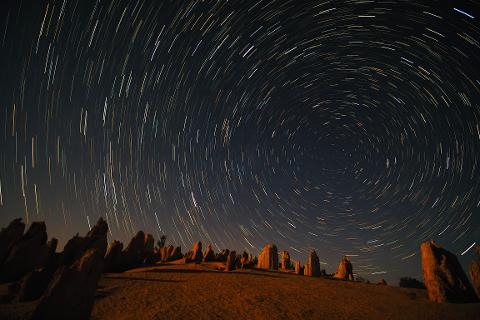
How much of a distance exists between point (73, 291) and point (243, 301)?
13118mm

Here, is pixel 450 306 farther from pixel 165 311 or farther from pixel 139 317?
pixel 139 317

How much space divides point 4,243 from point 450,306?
42.9 meters

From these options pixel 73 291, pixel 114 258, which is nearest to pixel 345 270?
pixel 114 258

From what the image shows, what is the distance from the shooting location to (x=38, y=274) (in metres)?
21.8

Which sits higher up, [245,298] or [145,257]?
[145,257]

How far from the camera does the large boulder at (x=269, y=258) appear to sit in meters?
48.2

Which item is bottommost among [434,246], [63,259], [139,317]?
[139,317]

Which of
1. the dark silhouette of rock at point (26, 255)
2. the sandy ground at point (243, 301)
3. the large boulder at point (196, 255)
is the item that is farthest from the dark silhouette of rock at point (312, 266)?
the dark silhouette of rock at point (26, 255)

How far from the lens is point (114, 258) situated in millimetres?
32812

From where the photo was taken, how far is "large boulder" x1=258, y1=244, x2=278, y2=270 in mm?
48156

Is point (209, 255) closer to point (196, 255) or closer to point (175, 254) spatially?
point (196, 255)

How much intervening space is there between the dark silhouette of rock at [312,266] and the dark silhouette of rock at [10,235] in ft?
127

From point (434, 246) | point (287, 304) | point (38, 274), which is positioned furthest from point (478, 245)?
point (38, 274)

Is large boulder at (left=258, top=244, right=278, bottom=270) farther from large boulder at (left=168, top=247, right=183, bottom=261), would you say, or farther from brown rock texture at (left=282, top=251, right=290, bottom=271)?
large boulder at (left=168, top=247, right=183, bottom=261)
